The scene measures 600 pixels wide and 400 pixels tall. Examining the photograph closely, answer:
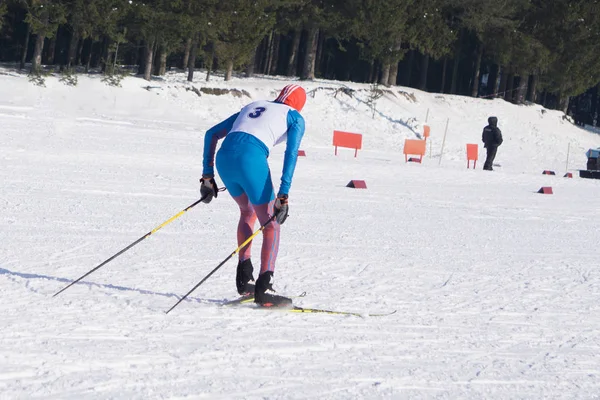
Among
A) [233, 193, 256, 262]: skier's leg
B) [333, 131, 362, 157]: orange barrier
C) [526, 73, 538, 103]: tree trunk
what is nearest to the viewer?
[233, 193, 256, 262]: skier's leg

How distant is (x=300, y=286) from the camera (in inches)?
285

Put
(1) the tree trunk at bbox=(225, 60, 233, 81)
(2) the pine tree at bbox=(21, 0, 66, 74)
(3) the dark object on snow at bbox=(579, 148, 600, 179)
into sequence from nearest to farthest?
(3) the dark object on snow at bbox=(579, 148, 600, 179), (2) the pine tree at bbox=(21, 0, 66, 74), (1) the tree trunk at bbox=(225, 60, 233, 81)

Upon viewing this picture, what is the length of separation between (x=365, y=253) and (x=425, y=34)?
116ft

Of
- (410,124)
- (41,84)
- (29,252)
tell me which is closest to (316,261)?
(29,252)

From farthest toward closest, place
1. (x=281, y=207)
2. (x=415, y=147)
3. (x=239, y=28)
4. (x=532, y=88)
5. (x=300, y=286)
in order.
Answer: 1. (x=532, y=88)
2. (x=239, y=28)
3. (x=415, y=147)
4. (x=300, y=286)
5. (x=281, y=207)

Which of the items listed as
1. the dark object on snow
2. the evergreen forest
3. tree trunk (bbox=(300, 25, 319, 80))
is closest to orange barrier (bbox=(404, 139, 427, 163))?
the dark object on snow

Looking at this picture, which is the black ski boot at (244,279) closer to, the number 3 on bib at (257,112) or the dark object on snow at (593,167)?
the number 3 on bib at (257,112)

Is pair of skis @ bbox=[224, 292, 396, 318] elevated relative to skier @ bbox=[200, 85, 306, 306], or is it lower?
lower

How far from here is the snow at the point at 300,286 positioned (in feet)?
14.6

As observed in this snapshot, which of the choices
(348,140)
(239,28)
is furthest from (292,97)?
(239,28)

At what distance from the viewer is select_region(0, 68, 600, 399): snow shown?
445cm

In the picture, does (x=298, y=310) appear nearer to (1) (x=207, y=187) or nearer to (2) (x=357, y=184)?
(1) (x=207, y=187)

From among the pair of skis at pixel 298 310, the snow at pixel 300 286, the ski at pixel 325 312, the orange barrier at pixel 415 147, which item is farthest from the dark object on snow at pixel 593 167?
Result: the ski at pixel 325 312

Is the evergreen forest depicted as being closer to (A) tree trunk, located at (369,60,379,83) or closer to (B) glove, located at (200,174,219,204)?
(A) tree trunk, located at (369,60,379,83)
